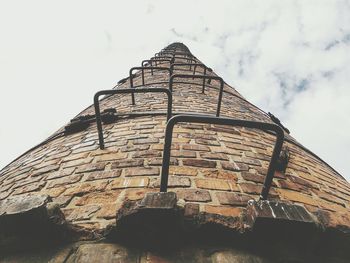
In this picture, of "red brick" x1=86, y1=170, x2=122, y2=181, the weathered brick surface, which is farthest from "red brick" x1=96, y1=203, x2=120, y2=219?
"red brick" x1=86, y1=170, x2=122, y2=181

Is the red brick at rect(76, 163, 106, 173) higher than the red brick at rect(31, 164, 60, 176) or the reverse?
higher

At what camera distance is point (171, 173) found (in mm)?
1365

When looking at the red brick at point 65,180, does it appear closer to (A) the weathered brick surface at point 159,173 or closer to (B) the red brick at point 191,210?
(A) the weathered brick surface at point 159,173

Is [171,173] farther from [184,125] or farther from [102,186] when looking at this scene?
[184,125]

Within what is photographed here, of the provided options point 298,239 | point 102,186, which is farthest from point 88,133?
point 298,239

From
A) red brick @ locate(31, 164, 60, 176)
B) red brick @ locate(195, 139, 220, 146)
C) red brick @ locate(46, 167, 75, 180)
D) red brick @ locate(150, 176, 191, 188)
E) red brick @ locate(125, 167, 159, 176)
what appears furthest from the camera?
red brick @ locate(195, 139, 220, 146)

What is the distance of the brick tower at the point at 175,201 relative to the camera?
0.93 meters

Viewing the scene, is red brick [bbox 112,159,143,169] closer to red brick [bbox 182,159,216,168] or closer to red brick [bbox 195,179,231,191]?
red brick [bbox 182,159,216,168]

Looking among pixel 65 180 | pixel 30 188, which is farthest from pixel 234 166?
pixel 30 188

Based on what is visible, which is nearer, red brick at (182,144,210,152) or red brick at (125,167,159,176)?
red brick at (125,167,159,176)

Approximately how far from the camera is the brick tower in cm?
93

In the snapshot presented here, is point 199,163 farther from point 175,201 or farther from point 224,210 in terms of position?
point 175,201

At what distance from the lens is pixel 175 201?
3.11 ft

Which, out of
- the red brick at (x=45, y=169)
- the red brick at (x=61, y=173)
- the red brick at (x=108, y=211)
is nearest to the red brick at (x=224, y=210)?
the red brick at (x=108, y=211)
